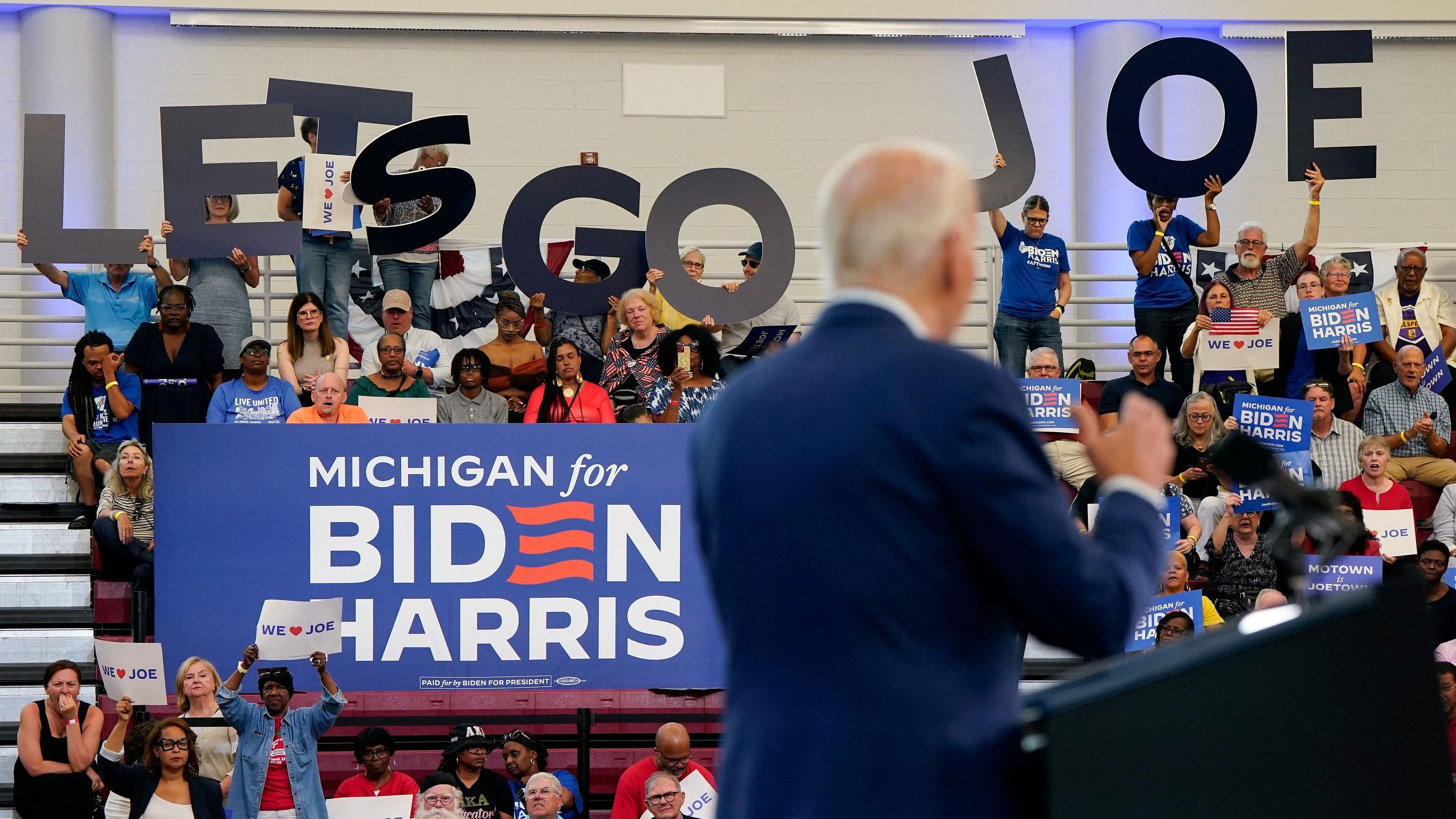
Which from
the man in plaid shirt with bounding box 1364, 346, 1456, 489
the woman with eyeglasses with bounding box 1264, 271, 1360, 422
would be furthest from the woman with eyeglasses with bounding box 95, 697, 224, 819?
the man in plaid shirt with bounding box 1364, 346, 1456, 489

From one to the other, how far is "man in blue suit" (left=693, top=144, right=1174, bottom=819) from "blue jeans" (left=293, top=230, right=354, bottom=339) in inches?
356

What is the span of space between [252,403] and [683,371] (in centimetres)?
245

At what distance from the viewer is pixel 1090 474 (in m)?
9.96

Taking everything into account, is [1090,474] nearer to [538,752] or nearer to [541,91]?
[538,752]

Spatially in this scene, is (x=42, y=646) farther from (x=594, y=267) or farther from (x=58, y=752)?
(x=594, y=267)

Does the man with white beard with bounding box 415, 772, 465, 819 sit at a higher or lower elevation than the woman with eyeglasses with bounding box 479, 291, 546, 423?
lower

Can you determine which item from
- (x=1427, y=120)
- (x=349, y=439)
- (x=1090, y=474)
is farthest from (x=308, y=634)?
(x=1427, y=120)

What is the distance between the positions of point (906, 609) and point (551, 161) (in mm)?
13372

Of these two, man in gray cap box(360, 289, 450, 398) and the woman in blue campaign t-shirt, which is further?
the woman in blue campaign t-shirt

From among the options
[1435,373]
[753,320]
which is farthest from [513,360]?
[1435,373]

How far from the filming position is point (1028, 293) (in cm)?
1084

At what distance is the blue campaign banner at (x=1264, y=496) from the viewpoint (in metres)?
9.25

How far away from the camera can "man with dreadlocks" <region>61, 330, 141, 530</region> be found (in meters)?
9.65

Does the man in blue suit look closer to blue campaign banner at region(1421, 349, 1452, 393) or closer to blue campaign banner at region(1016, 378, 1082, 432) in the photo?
blue campaign banner at region(1016, 378, 1082, 432)
